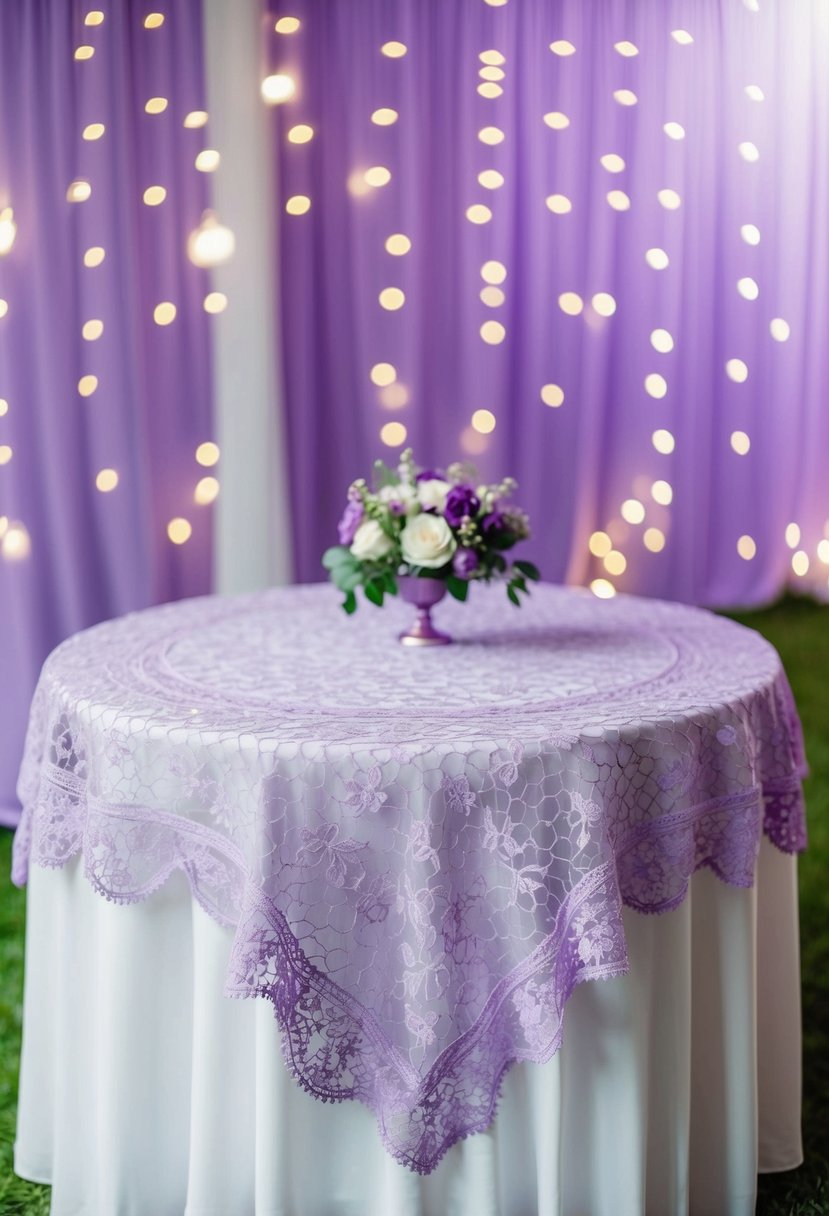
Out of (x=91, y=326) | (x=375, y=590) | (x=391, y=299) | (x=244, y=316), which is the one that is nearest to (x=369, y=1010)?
(x=375, y=590)

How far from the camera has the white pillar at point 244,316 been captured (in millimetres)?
3225

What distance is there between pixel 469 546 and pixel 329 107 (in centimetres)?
206

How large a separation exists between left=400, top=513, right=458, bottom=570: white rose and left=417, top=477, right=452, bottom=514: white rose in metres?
0.03

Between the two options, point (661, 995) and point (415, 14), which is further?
point (415, 14)

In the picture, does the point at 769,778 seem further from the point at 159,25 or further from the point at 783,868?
the point at 159,25

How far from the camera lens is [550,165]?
3787 millimetres

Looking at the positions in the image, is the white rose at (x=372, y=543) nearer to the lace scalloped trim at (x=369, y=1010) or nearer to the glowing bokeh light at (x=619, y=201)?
the lace scalloped trim at (x=369, y=1010)

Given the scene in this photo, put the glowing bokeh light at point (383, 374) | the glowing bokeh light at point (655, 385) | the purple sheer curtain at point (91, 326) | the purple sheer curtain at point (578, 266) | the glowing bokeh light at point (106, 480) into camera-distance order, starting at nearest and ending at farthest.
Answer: the purple sheer curtain at point (91, 326)
the glowing bokeh light at point (106, 480)
the purple sheer curtain at point (578, 266)
the glowing bokeh light at point (383, 374)
the glowing bokeh light at point (655, 385)

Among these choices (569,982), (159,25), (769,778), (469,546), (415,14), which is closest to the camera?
(569,982)

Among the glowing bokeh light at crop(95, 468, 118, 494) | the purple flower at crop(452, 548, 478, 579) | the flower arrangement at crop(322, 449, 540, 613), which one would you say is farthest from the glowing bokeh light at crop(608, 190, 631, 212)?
the purple flower at crop(452, 548, 478, 579)

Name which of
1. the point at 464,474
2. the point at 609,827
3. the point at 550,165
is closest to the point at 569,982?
the point at 609,827

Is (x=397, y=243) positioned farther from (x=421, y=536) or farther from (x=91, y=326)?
(x=421, y=536)

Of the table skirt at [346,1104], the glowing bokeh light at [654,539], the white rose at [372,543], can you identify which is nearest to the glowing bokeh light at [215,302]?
the white rose at [372,543]

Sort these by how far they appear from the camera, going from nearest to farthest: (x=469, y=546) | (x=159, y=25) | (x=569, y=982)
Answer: (x=569, y=982) < (x=469, y=546) < (x=159, y=25)
